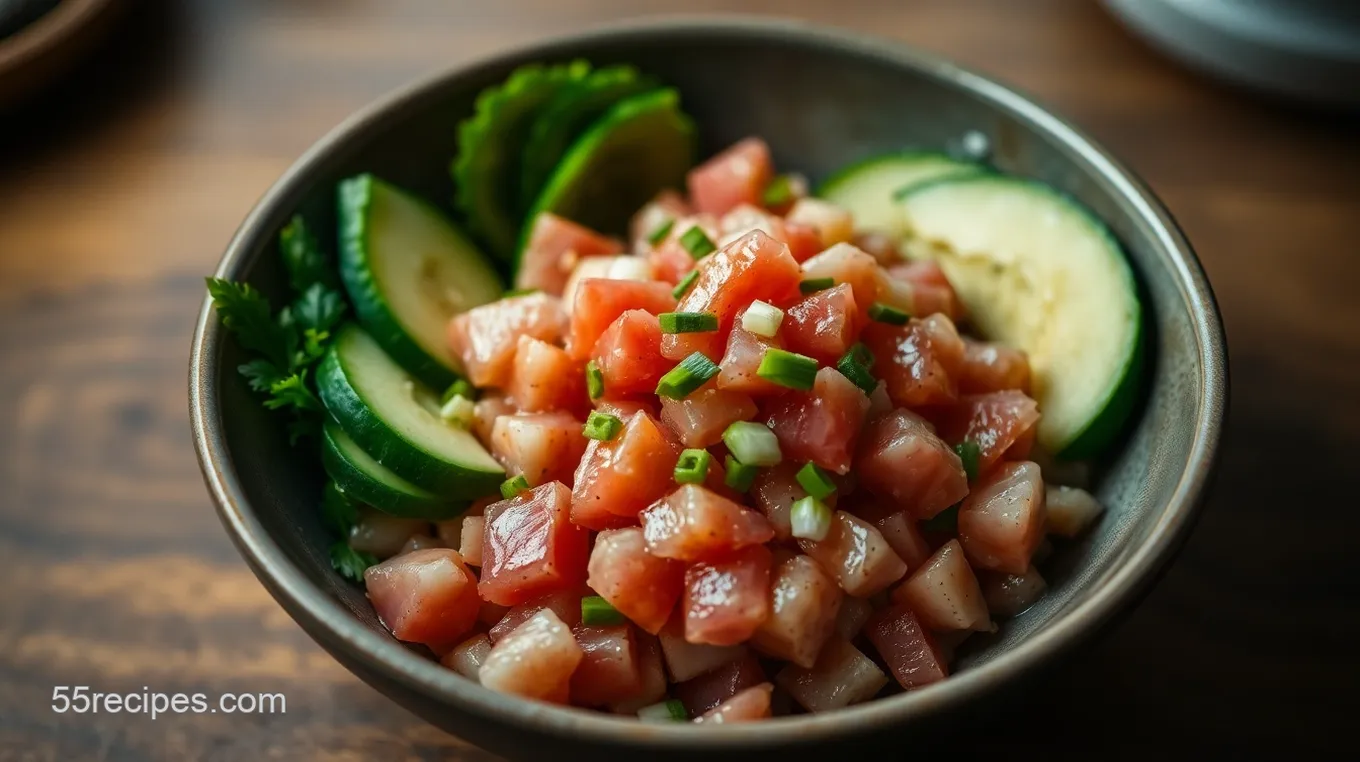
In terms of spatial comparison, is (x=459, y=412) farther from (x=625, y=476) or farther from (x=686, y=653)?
(x=686, y=653)

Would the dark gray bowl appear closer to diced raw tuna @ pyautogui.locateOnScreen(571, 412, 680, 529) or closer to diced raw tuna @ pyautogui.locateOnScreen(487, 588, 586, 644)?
diced raw tuna @ pyautogui.locateOnScreen(487, 588, 586, 644)

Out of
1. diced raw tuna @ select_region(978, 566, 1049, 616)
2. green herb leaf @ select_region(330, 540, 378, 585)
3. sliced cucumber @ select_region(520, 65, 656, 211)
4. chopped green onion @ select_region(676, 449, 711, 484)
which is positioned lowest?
diced raw tuna @ select_region(978, 566, 1049, 616)

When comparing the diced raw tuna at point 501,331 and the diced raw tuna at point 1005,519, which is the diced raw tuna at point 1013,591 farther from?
the diced raw tuna at point 501,331

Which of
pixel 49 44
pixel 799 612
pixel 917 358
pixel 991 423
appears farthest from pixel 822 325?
pixel 49 44

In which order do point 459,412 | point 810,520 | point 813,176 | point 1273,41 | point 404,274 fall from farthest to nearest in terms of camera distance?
point 1273,41 → point 813,176 → point 404,274 → point 459,412 → point 810,520

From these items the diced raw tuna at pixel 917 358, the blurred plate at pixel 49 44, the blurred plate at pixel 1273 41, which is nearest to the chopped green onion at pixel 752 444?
the diced raw tuna at pixel 917 358

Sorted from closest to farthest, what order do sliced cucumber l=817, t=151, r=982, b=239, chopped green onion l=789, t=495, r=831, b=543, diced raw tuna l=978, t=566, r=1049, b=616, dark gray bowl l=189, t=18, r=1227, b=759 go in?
1. dark gray bowl l=189, t=18, r=1227, b=759
2. chopped green onion l=789, t=495, r=831, b=543
3. diced raw tuna l=978, t=566, r=1049, b=616
4. sliced cucumber l=817, t=151, r=982, b=239

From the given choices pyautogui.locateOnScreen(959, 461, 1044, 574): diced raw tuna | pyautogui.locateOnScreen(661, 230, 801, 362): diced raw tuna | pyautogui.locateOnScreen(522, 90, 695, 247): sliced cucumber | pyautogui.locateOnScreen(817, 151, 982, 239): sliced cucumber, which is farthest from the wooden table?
pyautogui.locateOnScreen(522, 90, 695, 247): sliced cucumber
